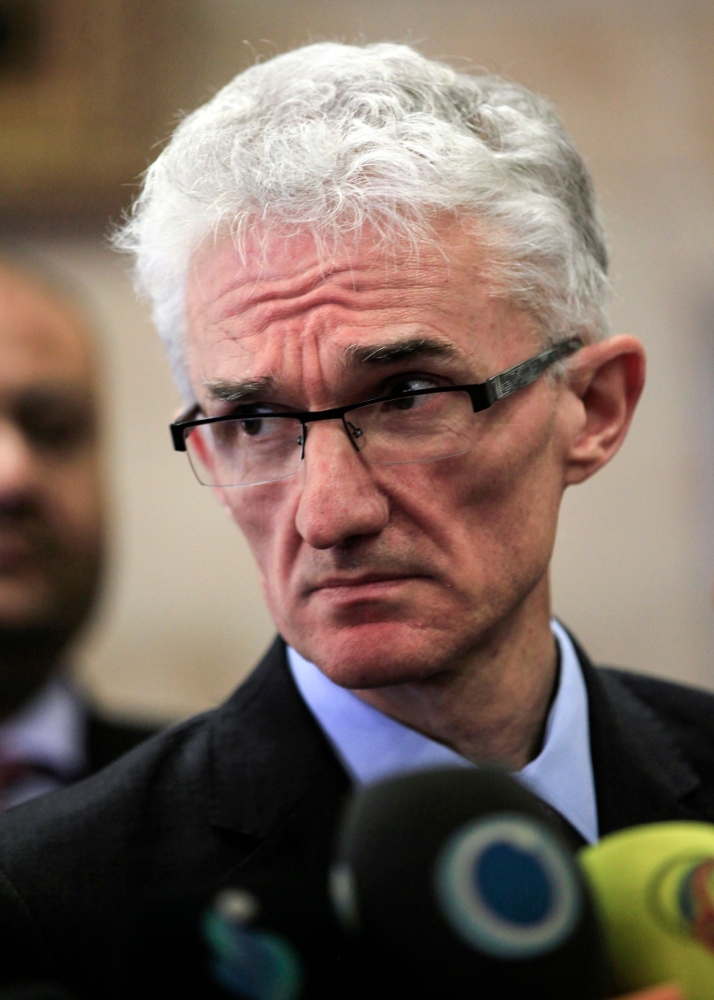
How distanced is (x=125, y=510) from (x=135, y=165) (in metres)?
1.46

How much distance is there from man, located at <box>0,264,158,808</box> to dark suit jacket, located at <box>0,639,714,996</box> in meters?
1.84

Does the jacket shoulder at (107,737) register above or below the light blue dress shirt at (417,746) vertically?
below

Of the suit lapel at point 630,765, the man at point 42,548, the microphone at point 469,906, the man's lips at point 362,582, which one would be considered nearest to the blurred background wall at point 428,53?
the man at point 42,548

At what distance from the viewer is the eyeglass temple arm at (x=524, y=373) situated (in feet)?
5.71

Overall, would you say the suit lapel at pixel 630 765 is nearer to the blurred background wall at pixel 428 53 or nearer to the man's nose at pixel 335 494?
the man's nose at pixel 335 494

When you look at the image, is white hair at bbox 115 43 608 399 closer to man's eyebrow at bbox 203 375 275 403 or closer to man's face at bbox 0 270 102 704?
man's eyebrow at bbox 203 375 275 403

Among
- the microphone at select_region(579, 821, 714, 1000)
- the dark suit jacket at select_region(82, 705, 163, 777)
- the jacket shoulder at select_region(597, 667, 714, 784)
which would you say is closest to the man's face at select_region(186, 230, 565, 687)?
the jacket shoulder at select_region(597, 667, 714, 784)

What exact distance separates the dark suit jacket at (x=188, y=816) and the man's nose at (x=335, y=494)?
1.15 ft

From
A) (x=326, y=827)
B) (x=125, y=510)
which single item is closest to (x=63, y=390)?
(x=125, y=510)

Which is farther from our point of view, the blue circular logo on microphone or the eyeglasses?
the eyeglasses

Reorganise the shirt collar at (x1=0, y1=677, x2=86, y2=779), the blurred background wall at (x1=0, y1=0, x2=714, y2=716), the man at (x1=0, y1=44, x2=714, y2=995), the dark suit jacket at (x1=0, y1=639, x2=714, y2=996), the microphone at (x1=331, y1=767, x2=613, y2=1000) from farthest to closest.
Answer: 1. the blurred background wall at (x1=0, y1=0, x2=714, y2=716)
2. the shirt collar at (x1=0, y1=677, x2=86, y2=779)
3. the man at (x1=0, y1=44, x2=714, y2=995)
4. the dark suit jacket at (x1=0, y1=639, x2=714, y2=996)
5. the microphone at (x1=331, y1=767, x2=613, y2=1000)

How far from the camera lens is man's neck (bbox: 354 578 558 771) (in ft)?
5.98

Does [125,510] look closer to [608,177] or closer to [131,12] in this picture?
[131,12]

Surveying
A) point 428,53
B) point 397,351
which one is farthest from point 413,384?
point 428,53
